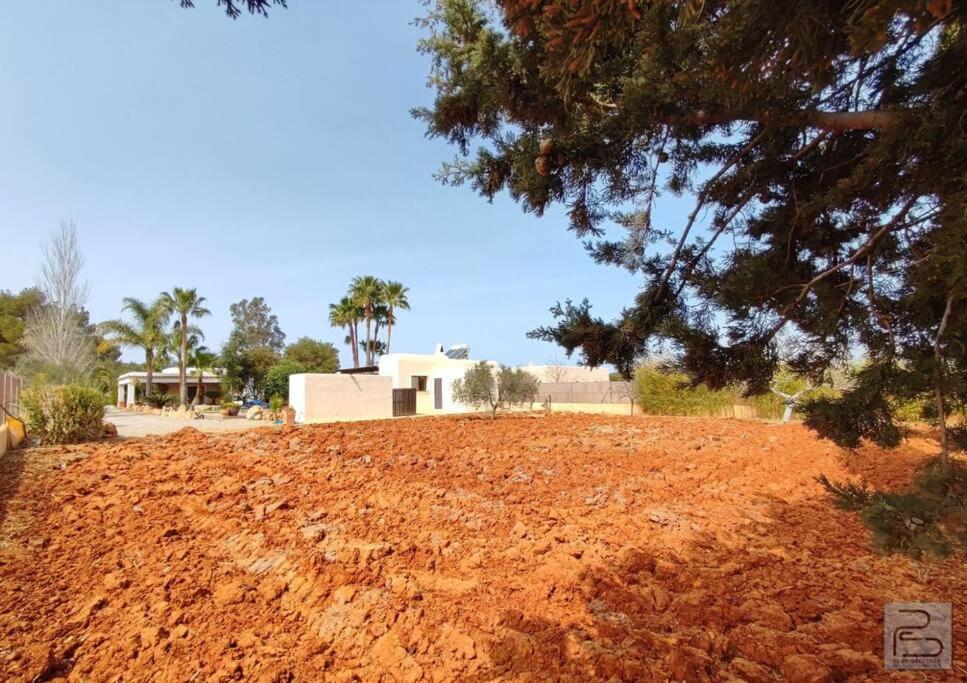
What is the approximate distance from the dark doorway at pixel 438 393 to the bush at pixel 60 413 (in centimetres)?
1668

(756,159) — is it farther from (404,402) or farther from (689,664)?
(404,402)

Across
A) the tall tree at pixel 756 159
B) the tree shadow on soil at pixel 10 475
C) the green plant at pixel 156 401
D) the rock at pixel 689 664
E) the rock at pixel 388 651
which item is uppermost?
the tall tree at pixel 756 159

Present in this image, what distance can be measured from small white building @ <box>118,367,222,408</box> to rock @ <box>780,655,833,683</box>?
32.1 metres

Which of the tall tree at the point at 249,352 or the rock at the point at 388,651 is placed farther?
the tall tree at the point at 249,352

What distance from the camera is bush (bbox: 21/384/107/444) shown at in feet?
27.3

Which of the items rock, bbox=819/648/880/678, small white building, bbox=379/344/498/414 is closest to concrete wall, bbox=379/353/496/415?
small white building, bbox=379/344/498/414

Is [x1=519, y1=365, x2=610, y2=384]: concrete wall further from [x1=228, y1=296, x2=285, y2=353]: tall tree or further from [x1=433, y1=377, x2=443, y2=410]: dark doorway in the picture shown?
[x1=228, y1=296, x2=285, y2=353]: tall tree

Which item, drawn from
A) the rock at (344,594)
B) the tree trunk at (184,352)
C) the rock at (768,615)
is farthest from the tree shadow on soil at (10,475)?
the tree trunk at (184,352)

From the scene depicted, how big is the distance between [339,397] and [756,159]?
1833 centimetres

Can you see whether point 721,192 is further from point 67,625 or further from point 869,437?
point 67,625

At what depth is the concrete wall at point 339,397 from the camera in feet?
61.4

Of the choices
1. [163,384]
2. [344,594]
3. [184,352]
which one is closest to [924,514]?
[344,594]

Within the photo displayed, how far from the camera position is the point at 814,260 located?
2857 mm

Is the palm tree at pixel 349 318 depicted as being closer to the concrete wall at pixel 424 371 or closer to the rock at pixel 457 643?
the concrete wall at pixel 424 371
